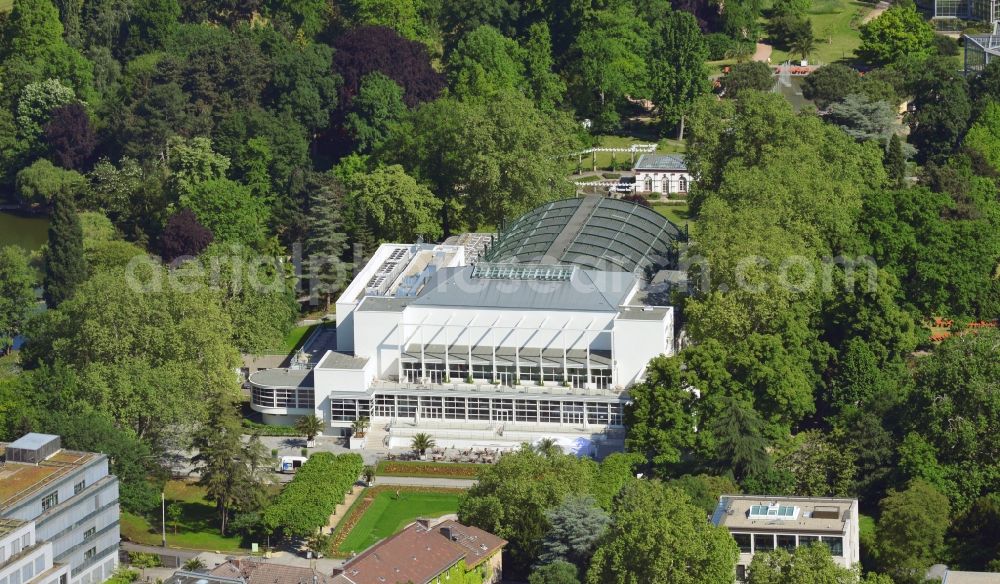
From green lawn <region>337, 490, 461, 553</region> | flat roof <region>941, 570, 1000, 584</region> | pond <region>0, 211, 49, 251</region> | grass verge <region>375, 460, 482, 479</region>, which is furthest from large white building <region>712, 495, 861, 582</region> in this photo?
pond <region>0, 211, 49, 251</region>

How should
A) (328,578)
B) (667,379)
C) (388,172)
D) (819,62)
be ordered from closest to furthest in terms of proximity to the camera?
1. (328,578)
2. (667,379)
3. (388,172)
4. (819,62)

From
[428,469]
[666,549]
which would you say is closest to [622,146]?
[428,469]

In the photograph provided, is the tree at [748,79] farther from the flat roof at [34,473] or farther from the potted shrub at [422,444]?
the flat roof at [34,473]

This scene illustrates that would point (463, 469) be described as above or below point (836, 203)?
below

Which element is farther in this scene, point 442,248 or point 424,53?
point 424,53

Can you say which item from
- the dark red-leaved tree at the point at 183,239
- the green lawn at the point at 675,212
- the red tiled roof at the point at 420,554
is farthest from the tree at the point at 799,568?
the green lawn at the point at 675,212

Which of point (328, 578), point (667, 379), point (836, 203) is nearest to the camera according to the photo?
point (328, 578)

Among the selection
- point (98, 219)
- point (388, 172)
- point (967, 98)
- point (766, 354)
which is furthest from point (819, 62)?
point (766, 354)

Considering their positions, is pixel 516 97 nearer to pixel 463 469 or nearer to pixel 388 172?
pixel 388 172
